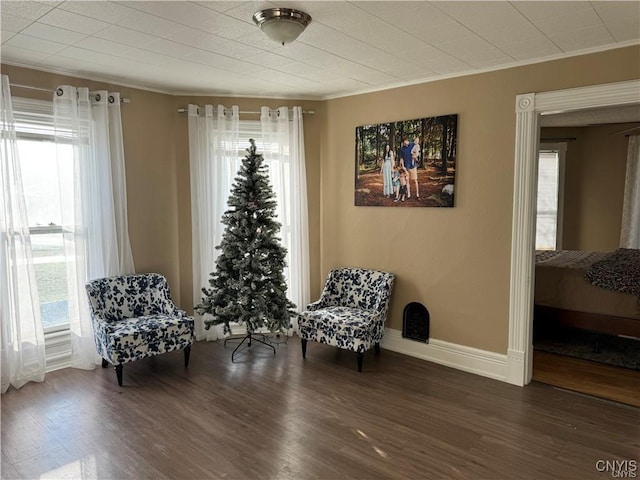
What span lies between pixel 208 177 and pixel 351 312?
6.53ft

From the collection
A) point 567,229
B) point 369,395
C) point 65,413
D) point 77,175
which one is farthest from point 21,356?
point 567,229

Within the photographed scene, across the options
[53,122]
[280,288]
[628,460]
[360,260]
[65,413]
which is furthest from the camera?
[360,260]

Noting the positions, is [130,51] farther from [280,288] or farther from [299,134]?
[280,288]

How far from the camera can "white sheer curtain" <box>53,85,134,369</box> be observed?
12.7ft

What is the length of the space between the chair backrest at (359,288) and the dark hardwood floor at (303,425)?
0.64 m

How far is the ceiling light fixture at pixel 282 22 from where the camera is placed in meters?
2.48

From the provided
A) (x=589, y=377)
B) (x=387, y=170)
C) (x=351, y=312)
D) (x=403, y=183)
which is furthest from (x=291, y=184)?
(x=589, y=377)

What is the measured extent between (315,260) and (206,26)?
2.85m

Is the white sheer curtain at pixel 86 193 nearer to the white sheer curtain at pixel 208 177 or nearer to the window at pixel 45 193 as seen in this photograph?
the window at pixel 45 193

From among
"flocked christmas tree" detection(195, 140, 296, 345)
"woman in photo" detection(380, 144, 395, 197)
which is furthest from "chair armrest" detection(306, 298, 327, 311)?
"woman in photo" detection(380, 144, 395, 197)

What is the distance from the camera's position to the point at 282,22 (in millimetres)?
2504

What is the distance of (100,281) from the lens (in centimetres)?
396

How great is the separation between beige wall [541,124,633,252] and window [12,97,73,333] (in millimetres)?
6361

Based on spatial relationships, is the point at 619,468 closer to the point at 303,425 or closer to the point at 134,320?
the point at 303,425
